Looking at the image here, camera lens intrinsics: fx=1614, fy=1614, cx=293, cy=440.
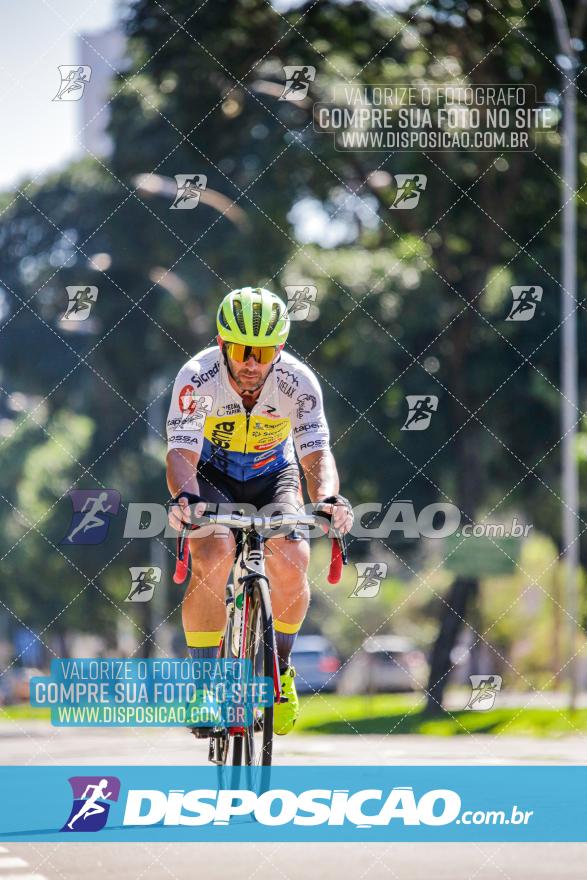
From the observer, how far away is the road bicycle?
7.54m

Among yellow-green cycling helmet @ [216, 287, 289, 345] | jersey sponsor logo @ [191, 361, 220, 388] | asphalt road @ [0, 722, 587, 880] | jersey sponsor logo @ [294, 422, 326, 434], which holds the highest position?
yellow-green cycling helmet @ [216, 287, 289, 345]

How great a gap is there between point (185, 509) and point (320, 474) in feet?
2.83

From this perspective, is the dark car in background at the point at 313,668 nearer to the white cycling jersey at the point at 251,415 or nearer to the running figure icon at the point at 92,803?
the running figure icon at the point at 92,803

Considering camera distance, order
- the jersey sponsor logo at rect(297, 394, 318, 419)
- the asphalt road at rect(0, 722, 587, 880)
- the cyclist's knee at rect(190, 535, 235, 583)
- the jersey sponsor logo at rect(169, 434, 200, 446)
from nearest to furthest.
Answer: the asphalt road at rect(0, 722, 587, 880) < the cyclist's knee at rect(190, 535, 235, 583) < the jersey sponsor logo at rect(169, 434, 200, 446) < the jersey sponsor logo at rect(297, 394, 318, 419)

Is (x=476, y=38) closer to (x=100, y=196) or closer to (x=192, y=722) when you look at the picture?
(x=100, y=196)

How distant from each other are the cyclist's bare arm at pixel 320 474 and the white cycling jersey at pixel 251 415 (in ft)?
0.15

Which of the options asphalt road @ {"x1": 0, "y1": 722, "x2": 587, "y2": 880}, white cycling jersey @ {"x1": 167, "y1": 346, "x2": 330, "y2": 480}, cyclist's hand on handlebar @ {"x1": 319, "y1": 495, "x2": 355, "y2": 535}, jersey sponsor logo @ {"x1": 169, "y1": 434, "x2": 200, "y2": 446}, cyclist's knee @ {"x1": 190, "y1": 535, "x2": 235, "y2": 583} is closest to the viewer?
asphalt road @ {"x1": 0, "y1": 722, "x2": 587, "y2": 880}

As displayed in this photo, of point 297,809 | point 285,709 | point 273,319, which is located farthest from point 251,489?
point 297,809

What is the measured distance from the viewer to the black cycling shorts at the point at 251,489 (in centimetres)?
818

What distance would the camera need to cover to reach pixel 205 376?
322 inches

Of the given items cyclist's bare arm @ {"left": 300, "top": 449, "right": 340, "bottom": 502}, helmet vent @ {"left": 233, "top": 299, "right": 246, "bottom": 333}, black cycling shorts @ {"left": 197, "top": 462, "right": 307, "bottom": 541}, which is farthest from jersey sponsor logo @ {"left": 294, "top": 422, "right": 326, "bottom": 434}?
helmet vent @ {"left": 233, "top": 299, "right": 246, "bottom": 333}

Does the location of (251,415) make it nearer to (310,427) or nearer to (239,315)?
(310,427)

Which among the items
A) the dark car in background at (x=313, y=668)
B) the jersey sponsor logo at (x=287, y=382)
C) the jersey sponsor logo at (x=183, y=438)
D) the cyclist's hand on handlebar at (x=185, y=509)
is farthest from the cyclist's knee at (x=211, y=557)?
the dark car in background at (x=313, y=668)

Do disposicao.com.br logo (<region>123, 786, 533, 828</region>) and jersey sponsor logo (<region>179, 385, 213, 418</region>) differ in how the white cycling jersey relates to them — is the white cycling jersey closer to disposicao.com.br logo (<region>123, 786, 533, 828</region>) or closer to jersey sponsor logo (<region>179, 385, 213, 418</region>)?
jersey sponsor logo (<region>179, 385, 213, 418</region>)
